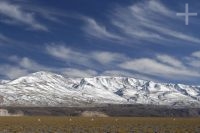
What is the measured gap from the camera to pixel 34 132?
6688 centimetres

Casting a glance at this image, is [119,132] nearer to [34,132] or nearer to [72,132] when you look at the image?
[72,132]

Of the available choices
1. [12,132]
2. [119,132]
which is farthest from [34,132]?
[119,132]

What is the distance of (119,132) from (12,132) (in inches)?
626

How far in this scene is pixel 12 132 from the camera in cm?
6612

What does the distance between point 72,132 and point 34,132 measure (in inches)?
241

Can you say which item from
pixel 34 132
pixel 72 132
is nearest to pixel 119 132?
pixel 72 132

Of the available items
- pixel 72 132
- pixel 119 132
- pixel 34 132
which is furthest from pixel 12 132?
pixel 119 132

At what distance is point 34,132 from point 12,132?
3205 mm

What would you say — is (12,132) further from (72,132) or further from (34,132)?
(72,132)

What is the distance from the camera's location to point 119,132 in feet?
224

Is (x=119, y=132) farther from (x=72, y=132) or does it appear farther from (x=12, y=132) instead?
(x=12, y=132)

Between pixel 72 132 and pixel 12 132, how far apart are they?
30.4 ft

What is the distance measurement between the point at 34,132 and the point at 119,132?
12.7m

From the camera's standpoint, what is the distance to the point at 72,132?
228 ft
